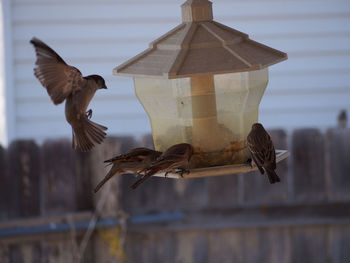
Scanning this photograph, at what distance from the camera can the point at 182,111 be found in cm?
324

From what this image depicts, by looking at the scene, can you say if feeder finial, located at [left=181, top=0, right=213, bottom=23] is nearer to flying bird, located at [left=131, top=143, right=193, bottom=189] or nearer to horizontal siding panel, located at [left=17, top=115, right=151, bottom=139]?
flying bird, located at [left=131, top=143, right=193, bottom=189]

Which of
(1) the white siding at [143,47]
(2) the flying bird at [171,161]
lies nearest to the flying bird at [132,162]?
(2) the flying bird at [171,161]

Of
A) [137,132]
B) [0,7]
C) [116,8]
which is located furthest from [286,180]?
[0,7]

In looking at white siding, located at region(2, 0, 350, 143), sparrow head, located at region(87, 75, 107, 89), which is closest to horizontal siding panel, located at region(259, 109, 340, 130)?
white siding, located at region(2, 0, 350, 143)

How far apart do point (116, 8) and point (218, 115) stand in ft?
11.5

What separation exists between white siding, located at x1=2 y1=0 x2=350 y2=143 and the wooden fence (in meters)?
0.93

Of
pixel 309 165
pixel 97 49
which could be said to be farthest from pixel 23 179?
pixel 309 165

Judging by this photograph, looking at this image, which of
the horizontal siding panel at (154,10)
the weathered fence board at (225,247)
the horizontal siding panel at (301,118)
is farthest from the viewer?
the horizontal siding panel at (301,118)

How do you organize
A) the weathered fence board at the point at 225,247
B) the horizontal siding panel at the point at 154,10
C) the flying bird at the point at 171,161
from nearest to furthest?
Answer: the flying bird at the point at 171,161
the weathered fence board at the point at 225,247
the horizontal siding panel at the point at 154,10

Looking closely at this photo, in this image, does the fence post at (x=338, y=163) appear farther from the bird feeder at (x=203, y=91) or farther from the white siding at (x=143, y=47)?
the bird feeder at (x=203, y=91)

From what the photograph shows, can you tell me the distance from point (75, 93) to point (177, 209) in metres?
2.68

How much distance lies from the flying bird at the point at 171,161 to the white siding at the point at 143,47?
356 centimetres

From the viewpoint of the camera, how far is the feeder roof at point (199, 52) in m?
2.83

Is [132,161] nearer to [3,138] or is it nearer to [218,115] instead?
[218,115]
